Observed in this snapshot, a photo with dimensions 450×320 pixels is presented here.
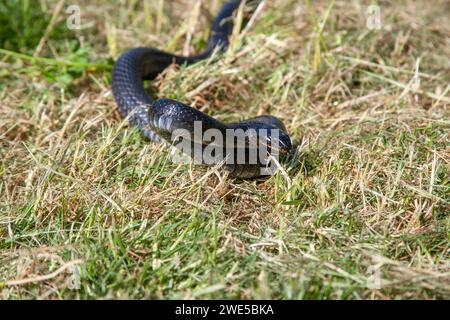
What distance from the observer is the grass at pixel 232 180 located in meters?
3.32

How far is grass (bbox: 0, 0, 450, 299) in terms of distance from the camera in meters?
3.32

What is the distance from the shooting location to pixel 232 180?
4.33 meters

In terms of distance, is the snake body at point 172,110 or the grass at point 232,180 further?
the snake body at point 172,110

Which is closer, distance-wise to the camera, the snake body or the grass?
the grass

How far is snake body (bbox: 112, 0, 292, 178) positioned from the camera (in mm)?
4273

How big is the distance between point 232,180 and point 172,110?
68 cm

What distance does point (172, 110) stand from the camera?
4262mm

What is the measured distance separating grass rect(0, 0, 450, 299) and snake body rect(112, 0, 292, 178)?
14cm

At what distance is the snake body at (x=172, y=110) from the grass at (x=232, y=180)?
139 mm

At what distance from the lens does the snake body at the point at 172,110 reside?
168 inches

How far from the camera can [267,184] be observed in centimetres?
430

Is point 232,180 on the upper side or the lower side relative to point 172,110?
lower
